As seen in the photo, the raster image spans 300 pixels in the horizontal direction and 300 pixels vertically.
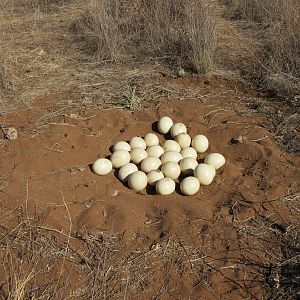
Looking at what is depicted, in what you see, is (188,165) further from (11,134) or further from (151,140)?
(11,134)

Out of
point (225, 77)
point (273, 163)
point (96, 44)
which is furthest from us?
point (96, 44)

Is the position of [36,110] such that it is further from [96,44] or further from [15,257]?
[15,257]

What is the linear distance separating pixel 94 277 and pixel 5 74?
2796mm

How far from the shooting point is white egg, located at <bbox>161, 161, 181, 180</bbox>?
3.45 metres

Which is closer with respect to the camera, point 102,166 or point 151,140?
point 102,166

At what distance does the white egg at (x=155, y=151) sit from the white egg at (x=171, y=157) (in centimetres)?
7

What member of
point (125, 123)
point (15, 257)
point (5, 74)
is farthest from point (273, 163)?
point (5, 74)

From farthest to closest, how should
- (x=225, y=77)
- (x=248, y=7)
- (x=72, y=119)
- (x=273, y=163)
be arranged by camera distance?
(x=248, y=7) → (x=225, y=77) → (x=72, y=119) → (x=273, y=163)

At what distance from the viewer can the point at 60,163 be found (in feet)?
11.9

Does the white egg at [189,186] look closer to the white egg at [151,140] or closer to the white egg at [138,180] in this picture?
the white egg at [138,180]

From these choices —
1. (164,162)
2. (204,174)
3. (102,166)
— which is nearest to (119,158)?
(102,166)

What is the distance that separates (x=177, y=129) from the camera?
3.88m

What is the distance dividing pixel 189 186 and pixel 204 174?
169 millimetres

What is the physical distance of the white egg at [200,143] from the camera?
3.77 m
